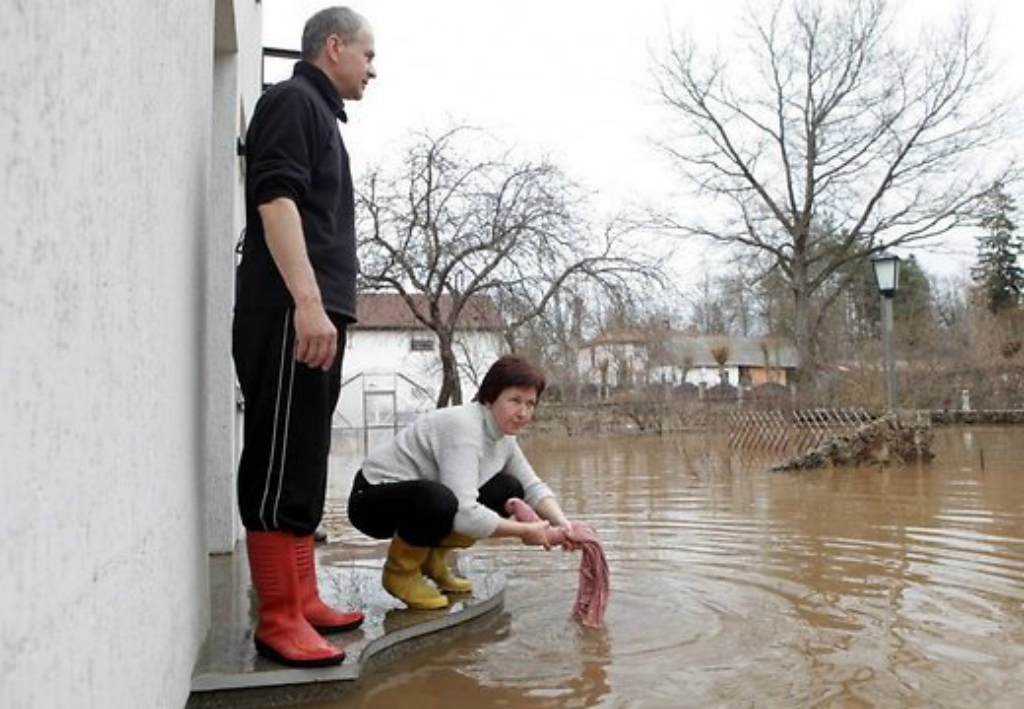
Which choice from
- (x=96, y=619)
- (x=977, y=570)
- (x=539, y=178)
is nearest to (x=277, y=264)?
(x=96, y=619)

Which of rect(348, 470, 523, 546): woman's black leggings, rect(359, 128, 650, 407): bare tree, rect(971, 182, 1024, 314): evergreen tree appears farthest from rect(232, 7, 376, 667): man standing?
rect(971, 182, 1024, 314): evergreen tree

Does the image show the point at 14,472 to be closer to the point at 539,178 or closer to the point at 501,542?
the point at 501,542

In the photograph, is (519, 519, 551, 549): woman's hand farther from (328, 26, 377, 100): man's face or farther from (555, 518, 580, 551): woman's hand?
(328, 26, 377, 100): man's face

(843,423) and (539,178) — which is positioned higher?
(539,178)

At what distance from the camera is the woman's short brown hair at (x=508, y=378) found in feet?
11.2

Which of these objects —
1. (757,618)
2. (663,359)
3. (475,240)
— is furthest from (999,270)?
(757,618)

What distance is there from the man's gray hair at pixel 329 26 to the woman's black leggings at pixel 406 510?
1.37 meters

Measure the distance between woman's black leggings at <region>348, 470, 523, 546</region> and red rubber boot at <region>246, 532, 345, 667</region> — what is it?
0.62 m

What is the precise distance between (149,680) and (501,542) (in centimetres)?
416

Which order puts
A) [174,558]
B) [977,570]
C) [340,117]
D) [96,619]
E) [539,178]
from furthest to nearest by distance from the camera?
1. [539,178]
2. [977,570]
3. [340,117]
4. [174,558]
5. [96,619]

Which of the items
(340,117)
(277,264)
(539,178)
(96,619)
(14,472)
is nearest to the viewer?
(14,472)

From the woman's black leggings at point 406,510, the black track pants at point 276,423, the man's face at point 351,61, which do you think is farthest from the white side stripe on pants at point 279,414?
the man's face at point 351,61

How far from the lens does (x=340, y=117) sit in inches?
116

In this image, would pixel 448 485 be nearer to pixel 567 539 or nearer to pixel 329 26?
pixel 567 539
